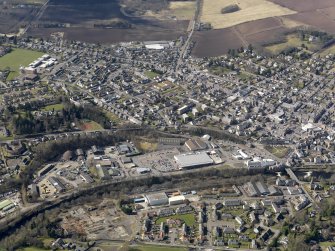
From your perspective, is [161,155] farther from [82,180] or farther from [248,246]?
[248,246]

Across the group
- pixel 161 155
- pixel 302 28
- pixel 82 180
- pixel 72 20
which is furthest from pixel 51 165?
pixel 302 28

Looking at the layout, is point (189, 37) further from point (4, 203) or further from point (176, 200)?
point (4, 203)

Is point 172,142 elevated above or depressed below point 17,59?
below

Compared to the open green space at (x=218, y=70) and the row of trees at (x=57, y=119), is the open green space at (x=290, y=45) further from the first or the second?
the row of trees at (x=57, y=119)

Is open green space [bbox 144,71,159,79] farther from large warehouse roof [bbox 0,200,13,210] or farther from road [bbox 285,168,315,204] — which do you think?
large warehouse roof [bbox 0,200,13,210]

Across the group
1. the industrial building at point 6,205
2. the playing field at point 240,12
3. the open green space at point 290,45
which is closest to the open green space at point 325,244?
the industrial building at point 6,205

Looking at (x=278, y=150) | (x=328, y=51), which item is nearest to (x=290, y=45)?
(x=328, y=51)
